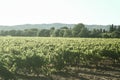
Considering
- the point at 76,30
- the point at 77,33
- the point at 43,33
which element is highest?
the point at 76,30

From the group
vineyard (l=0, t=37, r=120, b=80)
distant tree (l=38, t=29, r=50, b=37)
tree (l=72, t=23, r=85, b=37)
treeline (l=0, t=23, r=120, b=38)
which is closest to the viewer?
vineyard (l=0, t=37, r=120, b=80)

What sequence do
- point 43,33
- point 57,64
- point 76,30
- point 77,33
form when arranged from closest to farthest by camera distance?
point 57,64
point 77,33
point 76,30
point 43,33

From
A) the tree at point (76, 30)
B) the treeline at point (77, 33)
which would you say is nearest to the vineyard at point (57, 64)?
the treeline at point (77, 33)

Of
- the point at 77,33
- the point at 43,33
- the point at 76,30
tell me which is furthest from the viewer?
the point at 43,33

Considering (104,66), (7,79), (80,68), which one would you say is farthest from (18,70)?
(104,66)

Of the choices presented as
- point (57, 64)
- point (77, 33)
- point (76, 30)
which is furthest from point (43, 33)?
point (57, 64)

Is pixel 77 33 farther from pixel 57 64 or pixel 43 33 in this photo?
pixel 57 64

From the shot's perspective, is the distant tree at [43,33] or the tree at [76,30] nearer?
the tree at [76,30]

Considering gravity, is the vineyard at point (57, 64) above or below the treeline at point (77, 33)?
above

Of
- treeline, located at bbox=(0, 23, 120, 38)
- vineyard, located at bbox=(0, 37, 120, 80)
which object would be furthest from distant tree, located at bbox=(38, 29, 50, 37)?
vineyard, located at bbox=(0, 37, 120, 80)

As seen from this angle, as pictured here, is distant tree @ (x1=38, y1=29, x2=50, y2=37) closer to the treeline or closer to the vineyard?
the treeline

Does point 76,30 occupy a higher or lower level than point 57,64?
lower

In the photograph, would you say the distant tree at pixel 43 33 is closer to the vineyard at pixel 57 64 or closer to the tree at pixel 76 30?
the tree at pixel 76 30

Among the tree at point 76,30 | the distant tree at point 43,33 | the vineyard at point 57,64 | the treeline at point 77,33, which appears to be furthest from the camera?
the distant tree at point 43,33
